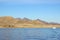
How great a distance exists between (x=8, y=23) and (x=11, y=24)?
75cm

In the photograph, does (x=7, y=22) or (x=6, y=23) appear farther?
(x=7, y=22)

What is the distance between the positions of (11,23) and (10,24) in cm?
131

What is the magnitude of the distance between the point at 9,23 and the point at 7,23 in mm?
938

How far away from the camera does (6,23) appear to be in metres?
34.2

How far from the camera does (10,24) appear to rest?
36062 mm

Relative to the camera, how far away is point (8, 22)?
36.4 metres

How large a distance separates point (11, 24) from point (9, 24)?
0.82m

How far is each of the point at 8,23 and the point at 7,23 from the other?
9.4 inches

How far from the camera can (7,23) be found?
3556 centimetres

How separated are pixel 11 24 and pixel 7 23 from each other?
99 centimetres

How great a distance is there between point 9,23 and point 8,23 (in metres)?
0.74

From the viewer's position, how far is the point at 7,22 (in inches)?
1449

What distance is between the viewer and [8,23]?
35.4m
